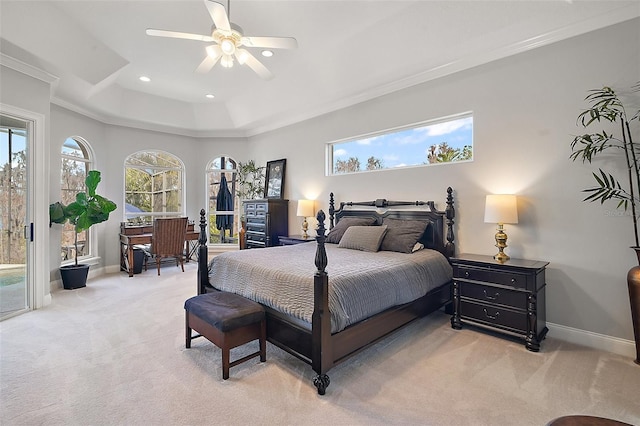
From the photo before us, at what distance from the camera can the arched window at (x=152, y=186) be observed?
6309 millimetres

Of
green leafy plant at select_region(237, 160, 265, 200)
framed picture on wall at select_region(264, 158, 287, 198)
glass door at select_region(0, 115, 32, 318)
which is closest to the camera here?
glass door at select_region(0, 115, 32, 318)

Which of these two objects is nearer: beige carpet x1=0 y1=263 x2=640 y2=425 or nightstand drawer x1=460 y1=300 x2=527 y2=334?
beige carpet x1=0 y1=263 x2=640 y2=425

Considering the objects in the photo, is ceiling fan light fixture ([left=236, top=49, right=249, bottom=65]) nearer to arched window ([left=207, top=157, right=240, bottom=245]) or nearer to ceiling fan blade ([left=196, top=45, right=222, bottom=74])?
ceiling fan blade ([left=196, top=45, right=222, bottom=74])

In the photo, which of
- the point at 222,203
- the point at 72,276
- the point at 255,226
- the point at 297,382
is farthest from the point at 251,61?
the point at 222,203

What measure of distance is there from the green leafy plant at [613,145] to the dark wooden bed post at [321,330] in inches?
95.2

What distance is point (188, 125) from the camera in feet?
21.4

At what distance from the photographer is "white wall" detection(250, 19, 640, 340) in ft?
8.83

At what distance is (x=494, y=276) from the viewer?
2.93 meters

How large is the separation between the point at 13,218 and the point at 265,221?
3.28m

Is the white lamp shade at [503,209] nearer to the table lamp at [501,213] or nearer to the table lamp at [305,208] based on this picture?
the table lamp at [501,213]

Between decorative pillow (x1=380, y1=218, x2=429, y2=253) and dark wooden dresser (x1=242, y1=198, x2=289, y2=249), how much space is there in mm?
2422

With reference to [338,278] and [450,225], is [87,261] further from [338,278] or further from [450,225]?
[450,225]

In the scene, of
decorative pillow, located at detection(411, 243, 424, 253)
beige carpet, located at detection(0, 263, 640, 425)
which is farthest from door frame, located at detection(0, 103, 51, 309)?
decorative pillow, located at detection(411, 243, 424, 253)

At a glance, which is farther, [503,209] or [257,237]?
[257,237]
